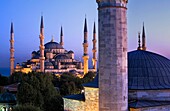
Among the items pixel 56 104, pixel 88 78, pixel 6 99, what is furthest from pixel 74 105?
pixel 88 78

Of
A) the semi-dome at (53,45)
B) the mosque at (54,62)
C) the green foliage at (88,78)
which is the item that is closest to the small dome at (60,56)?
the mosque at (54,62)

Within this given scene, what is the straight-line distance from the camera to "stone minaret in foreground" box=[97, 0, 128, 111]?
7.64 m

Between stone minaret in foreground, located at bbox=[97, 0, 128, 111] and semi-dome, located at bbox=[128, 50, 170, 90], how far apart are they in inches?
94.2

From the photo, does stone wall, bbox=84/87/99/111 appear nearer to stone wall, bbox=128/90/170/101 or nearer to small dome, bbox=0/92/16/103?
stone wall, bbox=128/90/170/101

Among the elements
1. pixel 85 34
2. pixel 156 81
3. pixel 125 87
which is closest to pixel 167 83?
pixel 156 81

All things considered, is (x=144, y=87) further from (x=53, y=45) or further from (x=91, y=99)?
(x=53, y=45)

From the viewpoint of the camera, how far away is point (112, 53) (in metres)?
7.68

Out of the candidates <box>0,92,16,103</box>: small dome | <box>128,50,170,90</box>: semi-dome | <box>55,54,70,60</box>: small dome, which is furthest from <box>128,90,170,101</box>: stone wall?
<box>55,54,70,60</box>: small dome

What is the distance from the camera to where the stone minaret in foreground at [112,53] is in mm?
7645

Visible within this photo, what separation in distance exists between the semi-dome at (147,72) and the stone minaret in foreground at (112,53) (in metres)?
2.39

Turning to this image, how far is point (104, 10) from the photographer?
7.70 meters

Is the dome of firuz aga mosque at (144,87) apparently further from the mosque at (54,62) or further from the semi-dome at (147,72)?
the mosque at (54,62)

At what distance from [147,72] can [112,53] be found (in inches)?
131

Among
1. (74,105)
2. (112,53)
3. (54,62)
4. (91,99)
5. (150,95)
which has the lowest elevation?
(74,105)
